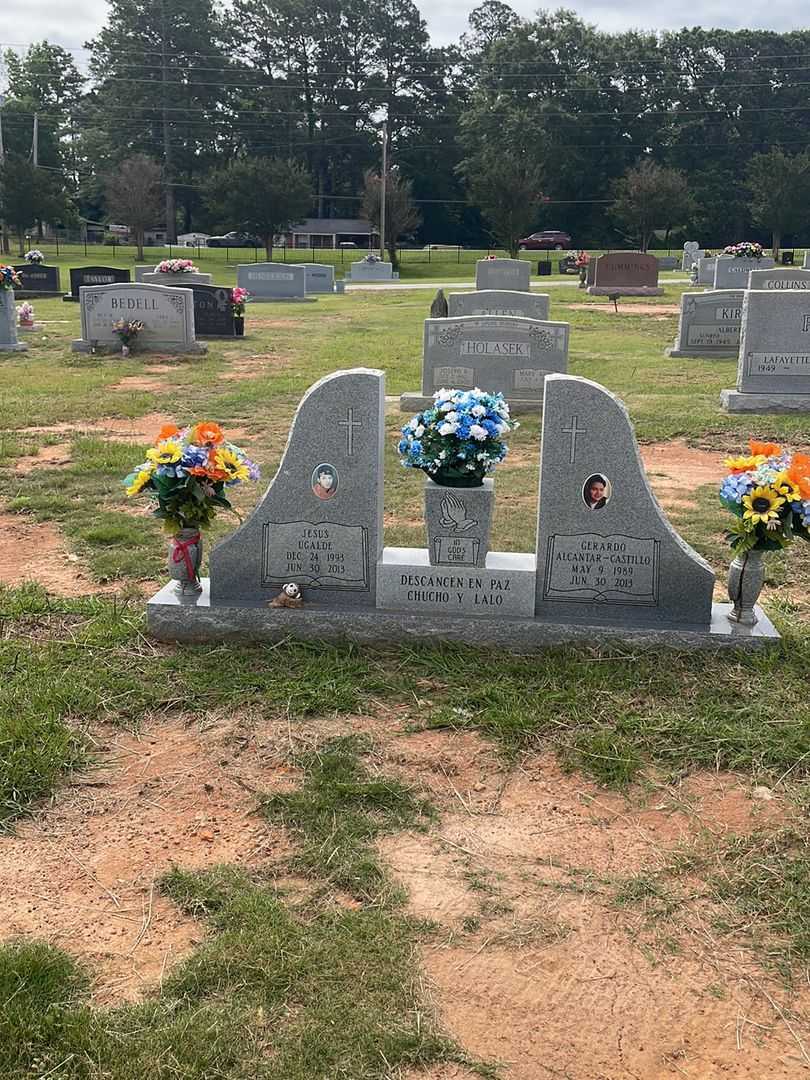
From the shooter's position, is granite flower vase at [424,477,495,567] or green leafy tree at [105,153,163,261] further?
green leafy tree at [105,153,163,261]

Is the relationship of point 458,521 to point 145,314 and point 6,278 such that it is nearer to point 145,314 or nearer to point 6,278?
point 145,314

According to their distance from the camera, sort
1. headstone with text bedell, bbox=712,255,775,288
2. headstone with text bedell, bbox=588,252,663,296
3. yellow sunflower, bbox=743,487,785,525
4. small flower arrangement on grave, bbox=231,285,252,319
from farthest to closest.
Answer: headstone with text bedell, bbox=712,255,775,288 → headstone with text bedell, bbox=588,252,663,296 → small flower arrangement on grave, bbox=231,285,252,319 → yellow sunflower, bbox=743,487,785,525

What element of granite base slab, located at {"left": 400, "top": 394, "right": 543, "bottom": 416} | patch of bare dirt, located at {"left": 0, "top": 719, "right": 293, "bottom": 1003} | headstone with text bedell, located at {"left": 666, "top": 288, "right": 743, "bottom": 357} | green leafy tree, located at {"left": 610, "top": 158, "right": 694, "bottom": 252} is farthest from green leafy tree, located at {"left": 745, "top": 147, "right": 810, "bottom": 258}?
patch of bare dirt, located at {"left": 0, "top": 719, "right": 293, "bottom": 1003}

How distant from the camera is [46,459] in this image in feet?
28.9

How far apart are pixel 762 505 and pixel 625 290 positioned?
24.9 metres

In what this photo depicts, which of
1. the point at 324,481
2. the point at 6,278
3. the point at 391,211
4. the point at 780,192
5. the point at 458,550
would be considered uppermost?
the point at 780,192

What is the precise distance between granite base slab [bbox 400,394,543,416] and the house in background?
205 ft

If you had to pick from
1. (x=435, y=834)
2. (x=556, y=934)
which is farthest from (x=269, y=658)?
(x=556, y=934)

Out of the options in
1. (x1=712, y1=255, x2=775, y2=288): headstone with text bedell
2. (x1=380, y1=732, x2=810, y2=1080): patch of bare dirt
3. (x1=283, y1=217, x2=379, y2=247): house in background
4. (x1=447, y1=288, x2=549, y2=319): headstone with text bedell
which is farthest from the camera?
(x1=283, y1=217, x2=379, y2=247): house in background

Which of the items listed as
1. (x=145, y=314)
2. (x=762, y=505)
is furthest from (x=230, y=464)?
(x=145, y=314)

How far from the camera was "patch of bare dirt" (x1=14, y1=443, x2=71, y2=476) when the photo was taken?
848 cm

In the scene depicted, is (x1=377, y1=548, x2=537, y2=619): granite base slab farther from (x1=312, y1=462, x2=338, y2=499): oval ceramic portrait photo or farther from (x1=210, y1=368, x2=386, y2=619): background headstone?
(x1=312, y1=462, x2=338, y2=499): oval ceramic portrait photo

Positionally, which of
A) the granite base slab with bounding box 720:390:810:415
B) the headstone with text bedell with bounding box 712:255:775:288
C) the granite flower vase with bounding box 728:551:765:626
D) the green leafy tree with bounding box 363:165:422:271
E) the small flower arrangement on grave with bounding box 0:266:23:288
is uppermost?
the green leafy tree with bounding box 363:165:422:271

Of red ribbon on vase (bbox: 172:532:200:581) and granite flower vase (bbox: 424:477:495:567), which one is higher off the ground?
granite flower vase (bbox: 424:477:495:567)
